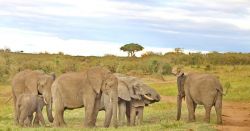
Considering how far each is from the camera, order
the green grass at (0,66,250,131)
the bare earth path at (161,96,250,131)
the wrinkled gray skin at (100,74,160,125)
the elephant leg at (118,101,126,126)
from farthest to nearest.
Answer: the elephant leg at (118,101,126,126) < the wrinkled gray skin at (100,74,160,125) < the bare earth path at (161,96,250,131) < the green grass at (0,66,250,131)

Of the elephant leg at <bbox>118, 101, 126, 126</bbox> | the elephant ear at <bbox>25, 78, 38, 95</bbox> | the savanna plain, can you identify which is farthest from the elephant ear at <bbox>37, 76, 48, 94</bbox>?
the elephant leg at <bbox>118, 101, 126, 126</bbox>

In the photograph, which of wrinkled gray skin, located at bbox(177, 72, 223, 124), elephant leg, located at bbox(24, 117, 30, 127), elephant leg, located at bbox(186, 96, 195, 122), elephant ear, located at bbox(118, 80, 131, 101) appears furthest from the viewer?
elephant leg, located at bbox(186, 96, 195, 122)

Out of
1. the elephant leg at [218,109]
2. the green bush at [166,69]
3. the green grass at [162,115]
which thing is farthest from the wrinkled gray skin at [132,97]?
the green bush at [166,69]

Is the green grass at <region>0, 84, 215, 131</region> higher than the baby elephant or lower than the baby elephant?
lower

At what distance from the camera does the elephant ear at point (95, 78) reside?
15.0 m

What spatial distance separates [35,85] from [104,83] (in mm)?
2852

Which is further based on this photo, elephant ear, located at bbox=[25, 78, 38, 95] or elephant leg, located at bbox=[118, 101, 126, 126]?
elephant ear, located at bbox=[25, 78, 38, 95]

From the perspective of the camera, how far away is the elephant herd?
49.3ft

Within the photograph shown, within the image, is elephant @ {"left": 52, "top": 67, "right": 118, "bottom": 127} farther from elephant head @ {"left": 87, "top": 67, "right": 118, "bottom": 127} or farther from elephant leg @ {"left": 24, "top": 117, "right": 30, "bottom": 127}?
elephant leg @ {"left": 24, "top": 117, "right": 30, "bottom": 127}

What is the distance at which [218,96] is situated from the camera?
17297 mm

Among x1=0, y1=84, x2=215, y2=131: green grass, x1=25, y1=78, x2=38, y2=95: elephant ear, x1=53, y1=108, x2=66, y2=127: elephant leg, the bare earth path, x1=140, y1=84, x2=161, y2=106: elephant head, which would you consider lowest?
the bare earth path

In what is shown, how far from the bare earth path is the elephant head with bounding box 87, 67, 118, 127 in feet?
9.15

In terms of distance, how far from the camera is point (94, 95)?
15062mm

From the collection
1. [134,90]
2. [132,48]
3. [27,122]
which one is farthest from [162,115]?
[132,48]
